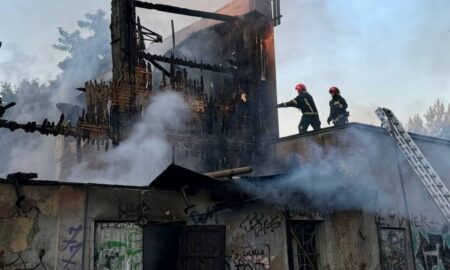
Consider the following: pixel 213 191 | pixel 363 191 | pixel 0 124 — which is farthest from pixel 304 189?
pixel 0 124

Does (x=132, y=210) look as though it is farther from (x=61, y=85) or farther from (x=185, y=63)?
(x=61, y=85)

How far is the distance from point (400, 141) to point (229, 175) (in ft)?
15.2

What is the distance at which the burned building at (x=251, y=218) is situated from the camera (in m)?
7.68

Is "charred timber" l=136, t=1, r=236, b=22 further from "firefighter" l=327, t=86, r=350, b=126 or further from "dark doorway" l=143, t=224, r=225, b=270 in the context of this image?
"dark doorway" l=143, t=224, r=225, b=270

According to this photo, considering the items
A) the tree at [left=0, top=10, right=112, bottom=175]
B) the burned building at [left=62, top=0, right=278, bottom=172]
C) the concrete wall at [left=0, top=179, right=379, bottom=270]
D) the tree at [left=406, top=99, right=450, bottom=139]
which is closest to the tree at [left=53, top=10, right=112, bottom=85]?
the tree at [left=0, top=10, right=112, bottom=175]

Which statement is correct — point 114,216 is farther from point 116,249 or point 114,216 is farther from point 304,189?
point 304,189

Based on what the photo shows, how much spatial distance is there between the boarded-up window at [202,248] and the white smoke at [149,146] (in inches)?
142

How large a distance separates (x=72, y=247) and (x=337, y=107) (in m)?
7.93

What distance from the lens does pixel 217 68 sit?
13555 mm

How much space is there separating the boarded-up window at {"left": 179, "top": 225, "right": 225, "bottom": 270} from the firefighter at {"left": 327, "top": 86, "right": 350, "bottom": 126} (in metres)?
5.05

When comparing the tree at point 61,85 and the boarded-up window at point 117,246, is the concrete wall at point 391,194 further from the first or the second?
the tree at point 61,85

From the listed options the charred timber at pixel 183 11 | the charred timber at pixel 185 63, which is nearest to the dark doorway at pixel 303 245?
the charred timber at pixel 185 63

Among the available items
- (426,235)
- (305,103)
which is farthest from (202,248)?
(426,235)

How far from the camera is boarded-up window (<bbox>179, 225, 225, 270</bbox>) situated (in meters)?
8.60
